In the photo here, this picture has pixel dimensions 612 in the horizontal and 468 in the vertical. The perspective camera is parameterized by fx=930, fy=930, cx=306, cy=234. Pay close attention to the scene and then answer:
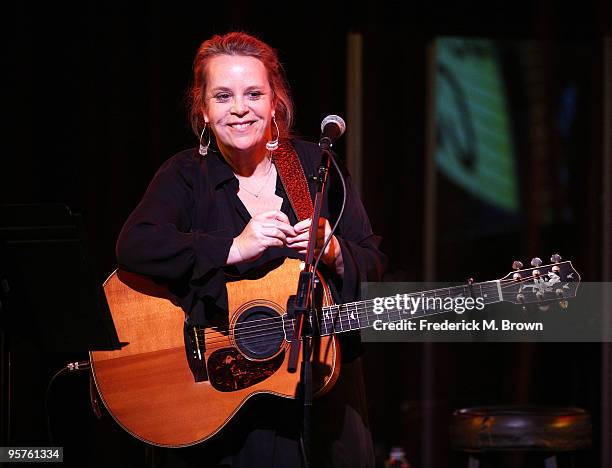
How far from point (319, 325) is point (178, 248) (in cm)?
51

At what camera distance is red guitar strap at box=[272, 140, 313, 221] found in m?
3.10

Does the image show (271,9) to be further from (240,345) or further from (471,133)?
(240,345)

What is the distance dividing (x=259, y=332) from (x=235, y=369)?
0.14 metres

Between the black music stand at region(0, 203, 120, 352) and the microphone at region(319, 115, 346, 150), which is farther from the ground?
the microphone at region(319, 115, 346, 150)

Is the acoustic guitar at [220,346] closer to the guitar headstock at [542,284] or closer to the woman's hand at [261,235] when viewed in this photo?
the guitar headstock at [542,284]

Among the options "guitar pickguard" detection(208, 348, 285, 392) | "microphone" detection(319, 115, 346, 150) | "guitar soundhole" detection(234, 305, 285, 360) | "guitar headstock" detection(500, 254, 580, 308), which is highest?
"microphone" detection(319, 115, 346, 150)

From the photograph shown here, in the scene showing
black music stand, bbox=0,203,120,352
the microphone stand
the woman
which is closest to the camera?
the microphone stand

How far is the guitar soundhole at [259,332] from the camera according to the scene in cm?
301

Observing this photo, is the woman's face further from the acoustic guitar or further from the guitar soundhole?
the guitar soundhole

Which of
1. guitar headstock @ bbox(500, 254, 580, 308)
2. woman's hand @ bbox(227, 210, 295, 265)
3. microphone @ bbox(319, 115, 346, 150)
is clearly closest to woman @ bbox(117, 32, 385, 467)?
woman's hand @ bbox(227, 210, 295, 265)

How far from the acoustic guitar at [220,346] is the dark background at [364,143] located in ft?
3.15

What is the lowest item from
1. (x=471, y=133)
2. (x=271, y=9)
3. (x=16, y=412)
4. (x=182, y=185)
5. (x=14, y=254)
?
(x=16, y=412)

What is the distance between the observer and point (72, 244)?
281cm

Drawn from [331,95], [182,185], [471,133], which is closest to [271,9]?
[331,95]
